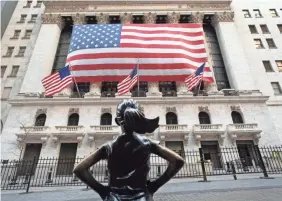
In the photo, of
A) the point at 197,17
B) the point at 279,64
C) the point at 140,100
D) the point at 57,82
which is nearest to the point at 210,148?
the point at 140,100

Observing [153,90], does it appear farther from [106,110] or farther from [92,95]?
[92,95]

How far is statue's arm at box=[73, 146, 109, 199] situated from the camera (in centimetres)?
268

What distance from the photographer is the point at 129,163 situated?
266 cm

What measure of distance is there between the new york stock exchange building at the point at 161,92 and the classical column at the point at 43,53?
132 millimetres

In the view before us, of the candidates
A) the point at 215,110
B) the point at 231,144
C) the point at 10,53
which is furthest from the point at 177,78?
the point at 10,53

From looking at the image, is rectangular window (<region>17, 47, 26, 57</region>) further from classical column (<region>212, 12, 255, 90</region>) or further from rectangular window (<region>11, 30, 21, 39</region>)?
classical column (<region>212, 12, 255, 90</region>)

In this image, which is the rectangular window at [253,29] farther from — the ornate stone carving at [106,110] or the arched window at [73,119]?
the arched window at [73,119]

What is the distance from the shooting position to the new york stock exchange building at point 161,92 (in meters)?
21.8

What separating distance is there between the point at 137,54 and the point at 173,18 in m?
12.7

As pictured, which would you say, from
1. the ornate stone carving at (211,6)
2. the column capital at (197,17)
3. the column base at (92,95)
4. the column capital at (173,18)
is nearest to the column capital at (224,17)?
the ornate stone carving at (211,6)

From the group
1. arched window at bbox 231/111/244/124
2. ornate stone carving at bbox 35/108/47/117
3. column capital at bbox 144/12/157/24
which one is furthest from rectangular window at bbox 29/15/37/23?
arched window at bbox 231/111/244/124

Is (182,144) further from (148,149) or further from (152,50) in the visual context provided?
(148,149)

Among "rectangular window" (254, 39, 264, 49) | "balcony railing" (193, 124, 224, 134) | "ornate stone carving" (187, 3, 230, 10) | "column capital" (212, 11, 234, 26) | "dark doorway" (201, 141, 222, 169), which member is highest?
"ornate stone carving" (187, 3, 230, 10)

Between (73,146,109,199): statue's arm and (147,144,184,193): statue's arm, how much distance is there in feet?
1.89
